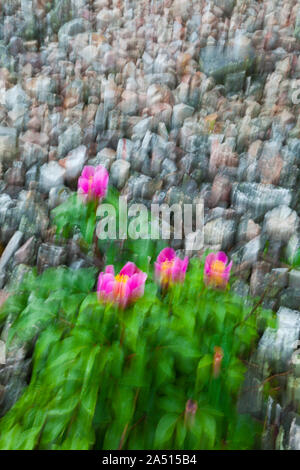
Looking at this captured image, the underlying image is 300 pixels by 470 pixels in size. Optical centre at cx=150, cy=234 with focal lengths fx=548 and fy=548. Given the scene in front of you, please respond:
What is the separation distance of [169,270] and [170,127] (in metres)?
0.88

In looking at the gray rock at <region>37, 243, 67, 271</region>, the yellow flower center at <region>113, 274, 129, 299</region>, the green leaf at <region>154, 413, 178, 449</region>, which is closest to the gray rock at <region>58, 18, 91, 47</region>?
the gray rock at <region>37, 243, 67, 271</region>

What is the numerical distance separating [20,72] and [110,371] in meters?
1.47

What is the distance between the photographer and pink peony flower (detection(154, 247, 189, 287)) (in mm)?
1045

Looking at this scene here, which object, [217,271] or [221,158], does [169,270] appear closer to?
[217,271]

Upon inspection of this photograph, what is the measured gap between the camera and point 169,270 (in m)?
1.05

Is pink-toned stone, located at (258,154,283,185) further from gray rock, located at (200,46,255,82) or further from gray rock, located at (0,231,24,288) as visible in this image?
gray rock, located at (0,231,24,288)

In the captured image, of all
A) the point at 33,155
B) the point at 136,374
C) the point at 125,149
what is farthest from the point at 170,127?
the point at 136,374

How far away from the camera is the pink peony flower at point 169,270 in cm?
104

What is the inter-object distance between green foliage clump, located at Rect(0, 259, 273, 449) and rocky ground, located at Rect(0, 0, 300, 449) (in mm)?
97

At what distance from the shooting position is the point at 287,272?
1.30m

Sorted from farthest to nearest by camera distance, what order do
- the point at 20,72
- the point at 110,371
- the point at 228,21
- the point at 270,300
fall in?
the point at 228,21
the point at 20,72
the point at 270,300
the point at 110,371

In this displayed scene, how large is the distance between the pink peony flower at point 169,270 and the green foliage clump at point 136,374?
0.9 inches
